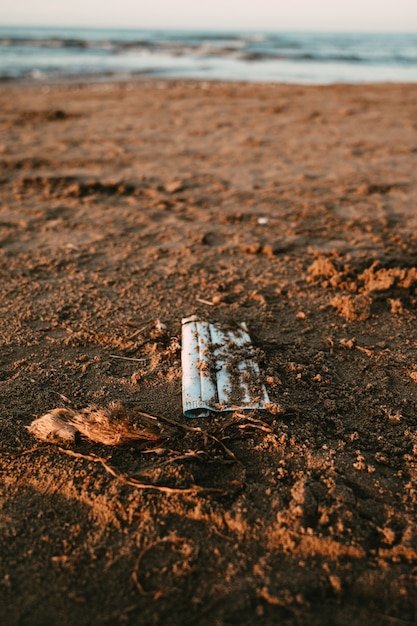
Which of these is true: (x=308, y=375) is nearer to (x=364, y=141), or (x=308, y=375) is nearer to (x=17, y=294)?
(x=17, y=294)

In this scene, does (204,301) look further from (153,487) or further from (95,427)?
(153,487)

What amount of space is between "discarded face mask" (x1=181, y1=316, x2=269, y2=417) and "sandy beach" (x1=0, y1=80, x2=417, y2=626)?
0.06 meters

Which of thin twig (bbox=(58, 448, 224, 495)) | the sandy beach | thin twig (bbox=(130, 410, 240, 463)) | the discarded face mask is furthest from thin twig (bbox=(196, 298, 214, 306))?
thin twig (bbox=(58, 448, 224, 495))

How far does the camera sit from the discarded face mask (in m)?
2.18

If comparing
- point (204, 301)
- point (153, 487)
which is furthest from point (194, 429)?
A: point (204, 301)

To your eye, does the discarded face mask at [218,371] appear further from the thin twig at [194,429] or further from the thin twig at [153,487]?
the thin twig at [153,487]

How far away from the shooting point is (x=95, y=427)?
1.98m

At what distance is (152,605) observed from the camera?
4.80 feet

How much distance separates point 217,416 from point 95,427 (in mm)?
529

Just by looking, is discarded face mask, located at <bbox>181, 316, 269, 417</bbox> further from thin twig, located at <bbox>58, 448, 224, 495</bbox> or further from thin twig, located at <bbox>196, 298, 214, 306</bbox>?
thin twig, located at <bbox>58, 448, 224, 495</bbox>

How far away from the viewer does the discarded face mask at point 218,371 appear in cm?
218

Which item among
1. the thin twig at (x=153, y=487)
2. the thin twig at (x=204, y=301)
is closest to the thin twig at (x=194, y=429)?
the thin twig at (x=153, y=487)

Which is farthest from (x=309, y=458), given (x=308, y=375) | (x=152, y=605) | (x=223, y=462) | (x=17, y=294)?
(x=17, y=294)

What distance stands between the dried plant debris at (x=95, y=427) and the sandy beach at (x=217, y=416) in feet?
0.15
